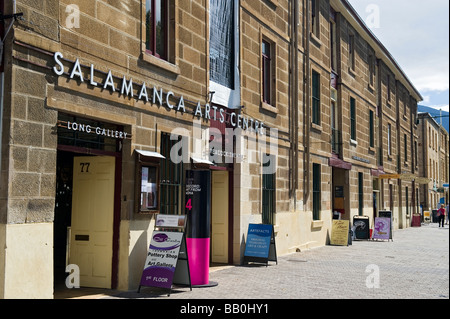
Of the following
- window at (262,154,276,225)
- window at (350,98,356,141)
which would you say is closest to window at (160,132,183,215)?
window at (262,154,276,225)

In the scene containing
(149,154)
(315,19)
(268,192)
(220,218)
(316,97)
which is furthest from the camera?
(315,19)

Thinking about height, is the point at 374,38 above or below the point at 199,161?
above

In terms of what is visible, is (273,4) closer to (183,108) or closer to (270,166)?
(270,166)

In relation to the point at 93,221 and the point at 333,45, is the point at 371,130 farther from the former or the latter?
the point at 93,221

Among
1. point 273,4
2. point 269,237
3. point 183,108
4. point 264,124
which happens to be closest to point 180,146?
point 183,108

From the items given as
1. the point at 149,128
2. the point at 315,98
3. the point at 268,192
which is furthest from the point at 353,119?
the point at 149,128

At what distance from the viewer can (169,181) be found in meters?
10.5

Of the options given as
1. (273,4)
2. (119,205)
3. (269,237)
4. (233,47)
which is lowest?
(269,237)

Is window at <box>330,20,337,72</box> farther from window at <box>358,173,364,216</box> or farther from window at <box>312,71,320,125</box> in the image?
window at <box>358,173,364,216</box>

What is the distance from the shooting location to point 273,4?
15883 millimetres

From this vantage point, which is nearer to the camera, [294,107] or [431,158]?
[294,107]

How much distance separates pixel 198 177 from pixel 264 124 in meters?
5.59

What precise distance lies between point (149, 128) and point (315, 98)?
11.0m

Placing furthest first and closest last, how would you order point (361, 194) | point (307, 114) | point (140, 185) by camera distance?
point (361, 194) → point (307, 114) → point (140, 185)
